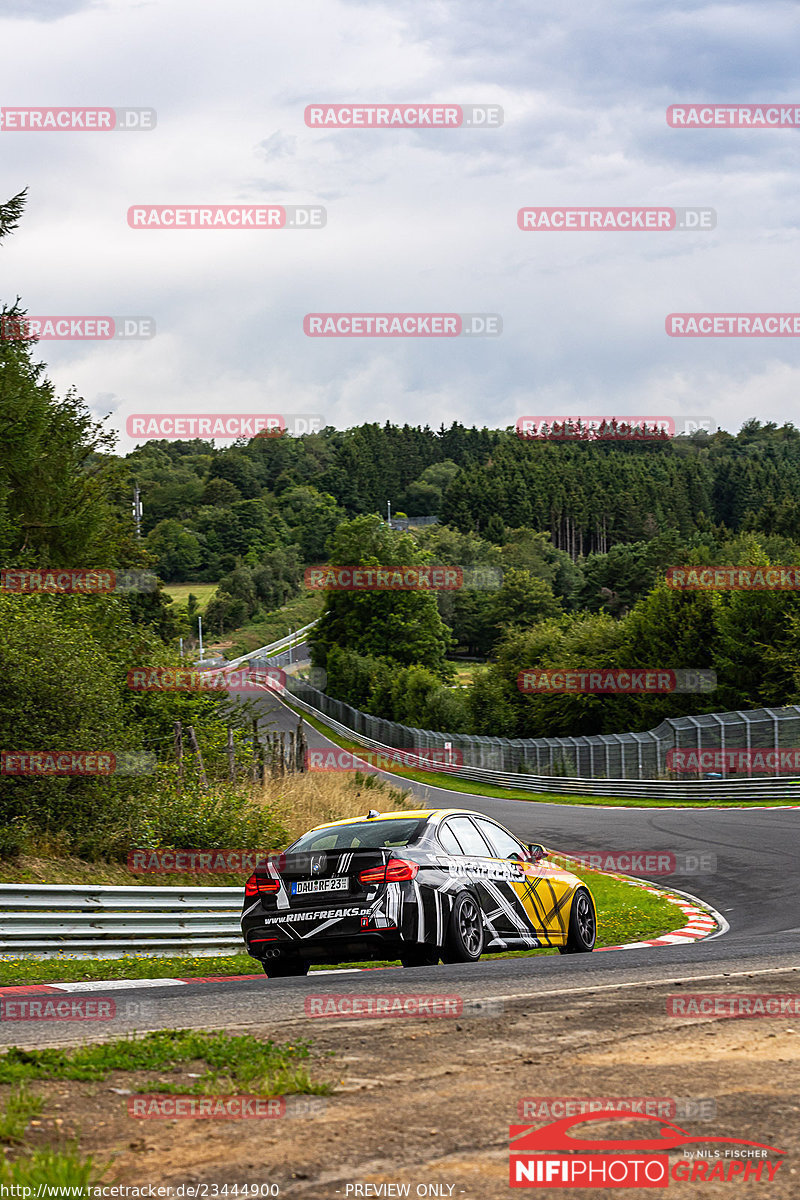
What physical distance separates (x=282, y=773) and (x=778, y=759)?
17.3 metres

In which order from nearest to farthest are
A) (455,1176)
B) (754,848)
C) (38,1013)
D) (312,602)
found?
(455,1176), (38,1013), (754,848), (312,602)

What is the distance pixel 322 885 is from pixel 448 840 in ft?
4.35

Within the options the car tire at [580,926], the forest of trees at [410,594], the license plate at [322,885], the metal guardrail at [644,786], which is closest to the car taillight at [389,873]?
the license plate at [322,885]

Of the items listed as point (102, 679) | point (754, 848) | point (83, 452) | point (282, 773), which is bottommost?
point (754, 848)

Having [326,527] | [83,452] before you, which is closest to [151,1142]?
[83,452]

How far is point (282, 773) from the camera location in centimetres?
2498

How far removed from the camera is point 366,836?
34.8 feet

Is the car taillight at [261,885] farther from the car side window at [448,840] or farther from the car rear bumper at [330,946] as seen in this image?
the car side window at [448,840]

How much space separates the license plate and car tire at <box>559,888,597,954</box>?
132 inches

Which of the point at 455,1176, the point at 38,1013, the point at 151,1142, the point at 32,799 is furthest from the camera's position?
the point at 32,799

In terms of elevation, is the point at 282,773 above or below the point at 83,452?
below

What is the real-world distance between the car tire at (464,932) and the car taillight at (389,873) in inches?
27.8

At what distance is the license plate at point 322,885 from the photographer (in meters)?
10.0

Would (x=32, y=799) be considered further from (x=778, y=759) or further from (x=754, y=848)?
(x=778, y=759)
